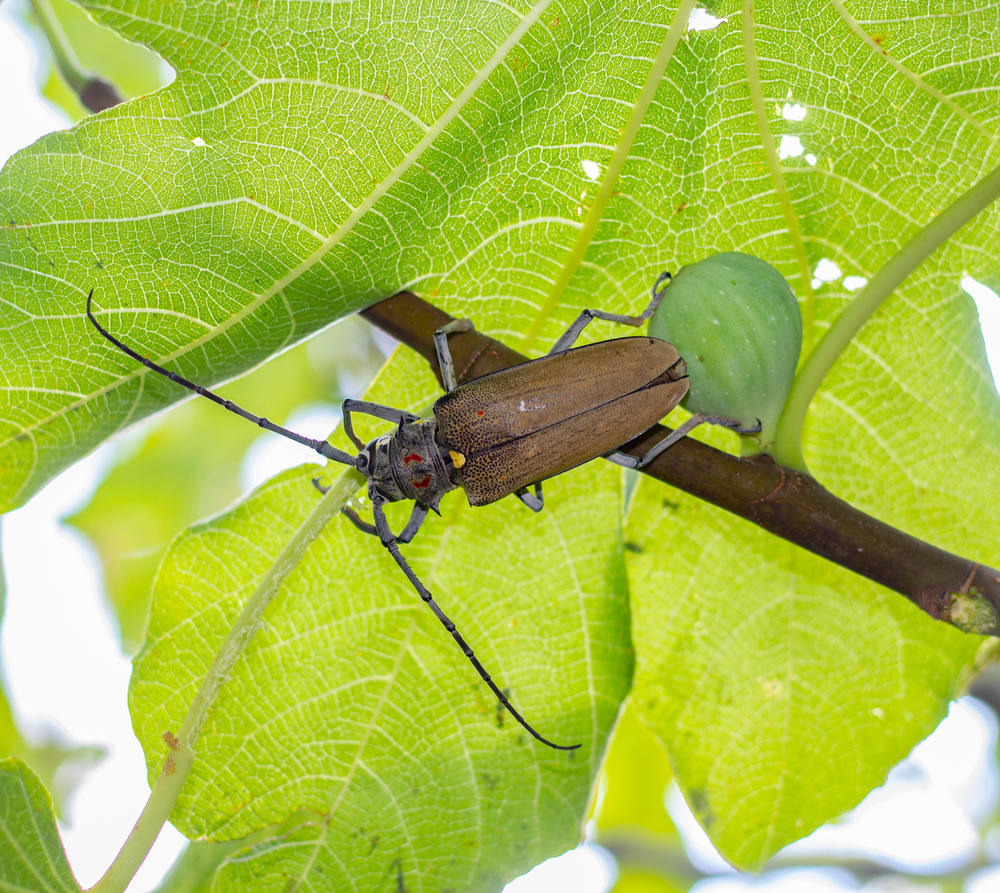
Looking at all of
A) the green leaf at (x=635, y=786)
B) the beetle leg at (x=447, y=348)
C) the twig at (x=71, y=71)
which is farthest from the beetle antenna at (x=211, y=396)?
the green leaf at (x=635, y=786)

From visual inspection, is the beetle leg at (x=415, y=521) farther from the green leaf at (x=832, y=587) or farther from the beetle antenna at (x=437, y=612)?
the green leaf at (x=832, y=587)

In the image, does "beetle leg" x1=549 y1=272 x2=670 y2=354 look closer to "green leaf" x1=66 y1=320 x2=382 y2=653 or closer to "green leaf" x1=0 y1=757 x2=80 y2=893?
"green leaf" x1=0 y1=757 x2=80 y2=893

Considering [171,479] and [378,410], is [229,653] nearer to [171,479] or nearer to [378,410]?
[378,410]

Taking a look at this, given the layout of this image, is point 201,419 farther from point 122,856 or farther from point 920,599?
point 920,599

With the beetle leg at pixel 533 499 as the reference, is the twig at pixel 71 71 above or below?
above

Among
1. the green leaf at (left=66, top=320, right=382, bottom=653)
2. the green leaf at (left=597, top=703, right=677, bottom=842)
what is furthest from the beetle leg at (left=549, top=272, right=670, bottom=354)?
the green leaf at (left=66, top=320, right=382, bottom=653)

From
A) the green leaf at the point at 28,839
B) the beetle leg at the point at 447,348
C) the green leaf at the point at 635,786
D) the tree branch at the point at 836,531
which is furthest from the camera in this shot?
the green leaf at the point at 635,786

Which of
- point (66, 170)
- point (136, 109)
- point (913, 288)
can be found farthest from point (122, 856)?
point (913, 288)
